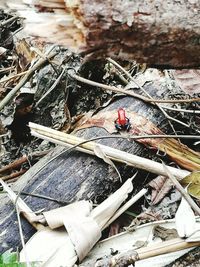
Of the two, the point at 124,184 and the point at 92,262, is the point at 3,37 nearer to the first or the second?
the point at 124,184

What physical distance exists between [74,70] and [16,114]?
1.35 ft

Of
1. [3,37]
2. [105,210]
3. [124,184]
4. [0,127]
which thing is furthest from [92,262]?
[3,37]

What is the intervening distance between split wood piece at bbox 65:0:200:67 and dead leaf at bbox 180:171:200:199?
709 mm

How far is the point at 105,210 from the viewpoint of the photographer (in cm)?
185

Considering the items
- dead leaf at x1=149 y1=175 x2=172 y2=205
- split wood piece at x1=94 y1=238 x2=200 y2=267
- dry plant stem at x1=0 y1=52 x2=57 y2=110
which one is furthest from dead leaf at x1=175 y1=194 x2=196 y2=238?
dry plant stem at x1=0 y1=52 x2=57 y2=110

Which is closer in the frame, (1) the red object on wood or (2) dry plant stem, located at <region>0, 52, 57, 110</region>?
(1) the red object on wood

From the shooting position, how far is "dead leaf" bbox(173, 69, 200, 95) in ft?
7.32

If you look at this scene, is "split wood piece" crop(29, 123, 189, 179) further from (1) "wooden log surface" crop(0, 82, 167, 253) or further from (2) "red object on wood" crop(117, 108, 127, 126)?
(2) "red object on wood" crop(117, 108, 127, 126)

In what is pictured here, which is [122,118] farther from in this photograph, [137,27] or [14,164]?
[137,27]

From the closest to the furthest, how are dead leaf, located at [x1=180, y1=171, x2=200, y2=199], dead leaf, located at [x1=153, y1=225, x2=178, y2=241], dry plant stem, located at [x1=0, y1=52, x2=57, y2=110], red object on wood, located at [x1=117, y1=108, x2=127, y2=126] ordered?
dead leaf, located at [x1=153, y1=225, x2=178, y2=241]
dead leaf, located at [x1=180, y1=171, x2=200, y2=199]
red object on wood, located at [x1=117, y1=108, x2=127, y2=126]
dry plant stem, located at [x1=0, y1=52, x2=57, y2=110]

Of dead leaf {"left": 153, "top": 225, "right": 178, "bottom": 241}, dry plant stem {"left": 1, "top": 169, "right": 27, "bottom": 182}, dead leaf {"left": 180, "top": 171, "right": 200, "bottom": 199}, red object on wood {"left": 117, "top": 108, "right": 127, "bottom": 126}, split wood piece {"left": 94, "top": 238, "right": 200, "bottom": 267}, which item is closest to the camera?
split wood piece {"left": 94, "top": 238, "right": 200, "bottom": 267}

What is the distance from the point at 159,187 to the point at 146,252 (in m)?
0.42

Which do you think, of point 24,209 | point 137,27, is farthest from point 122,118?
point 137,27

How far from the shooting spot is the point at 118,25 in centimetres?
118
